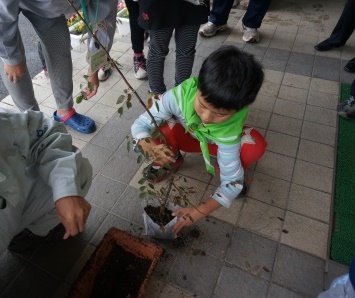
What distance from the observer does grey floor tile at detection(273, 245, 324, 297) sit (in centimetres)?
137

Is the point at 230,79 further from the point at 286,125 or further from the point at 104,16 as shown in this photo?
the point at 286,125

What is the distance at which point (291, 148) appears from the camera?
2.02m

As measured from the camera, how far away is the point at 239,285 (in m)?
1.38

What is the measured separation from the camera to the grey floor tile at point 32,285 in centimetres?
135

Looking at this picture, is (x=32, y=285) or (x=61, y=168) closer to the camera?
(x=61, y=168)

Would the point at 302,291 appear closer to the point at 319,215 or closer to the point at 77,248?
the point at 319,215

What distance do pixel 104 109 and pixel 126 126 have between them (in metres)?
0.30

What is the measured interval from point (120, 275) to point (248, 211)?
795 millimetres

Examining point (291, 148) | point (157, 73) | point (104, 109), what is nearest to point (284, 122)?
point (291, 148)

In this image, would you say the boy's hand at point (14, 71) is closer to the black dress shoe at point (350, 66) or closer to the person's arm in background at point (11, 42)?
the person's arm in background at point (11, 42)

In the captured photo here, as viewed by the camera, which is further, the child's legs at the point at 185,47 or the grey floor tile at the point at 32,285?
the child's legs at the point at 185,47

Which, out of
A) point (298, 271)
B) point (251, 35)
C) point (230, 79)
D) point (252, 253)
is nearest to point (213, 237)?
point (252, 253)

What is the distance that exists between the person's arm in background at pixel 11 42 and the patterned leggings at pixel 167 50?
807 mm

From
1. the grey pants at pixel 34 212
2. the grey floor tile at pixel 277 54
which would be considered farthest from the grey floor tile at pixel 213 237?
the grey floor tile at pixel 277 54
